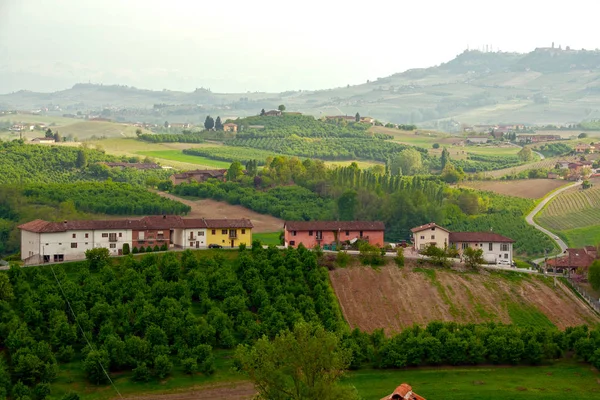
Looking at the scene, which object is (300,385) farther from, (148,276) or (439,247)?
(439,247)

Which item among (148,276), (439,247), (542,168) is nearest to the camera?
(148,276)

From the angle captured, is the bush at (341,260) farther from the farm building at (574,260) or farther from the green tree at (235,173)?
the green tree at (235,173)

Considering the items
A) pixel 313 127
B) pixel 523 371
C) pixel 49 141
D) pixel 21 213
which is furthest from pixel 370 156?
pixel 523 371

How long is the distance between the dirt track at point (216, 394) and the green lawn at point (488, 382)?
16.1 feet

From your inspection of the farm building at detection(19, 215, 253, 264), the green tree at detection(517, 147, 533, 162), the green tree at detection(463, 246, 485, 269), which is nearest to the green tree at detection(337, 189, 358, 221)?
the farm building at detection(19, 215, 253, 264)

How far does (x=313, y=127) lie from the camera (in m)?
163

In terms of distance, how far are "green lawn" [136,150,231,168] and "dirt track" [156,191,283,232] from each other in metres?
32.8

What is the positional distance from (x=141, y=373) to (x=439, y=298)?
21766 millimetres

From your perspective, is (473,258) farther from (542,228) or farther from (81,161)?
(81,161)

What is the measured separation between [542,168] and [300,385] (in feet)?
280

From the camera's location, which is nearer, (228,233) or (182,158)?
(228,233)

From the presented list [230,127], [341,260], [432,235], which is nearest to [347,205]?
[432,235]

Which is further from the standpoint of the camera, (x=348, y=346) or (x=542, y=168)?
(x=542, y=168)

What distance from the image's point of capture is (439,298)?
200ft
